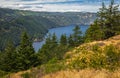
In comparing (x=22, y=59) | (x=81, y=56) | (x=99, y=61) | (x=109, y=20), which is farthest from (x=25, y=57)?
(x=99, y=61)

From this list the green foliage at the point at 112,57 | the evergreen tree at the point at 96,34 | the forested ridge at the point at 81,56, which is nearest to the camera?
the forested ridge at the point at 81,56

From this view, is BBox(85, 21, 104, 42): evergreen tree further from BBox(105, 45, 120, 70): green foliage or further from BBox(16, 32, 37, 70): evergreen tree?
BBox(105, 45, 120, 70): green foliage

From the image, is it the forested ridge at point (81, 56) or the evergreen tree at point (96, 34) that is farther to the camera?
the evergreen tree at point (96, 34)

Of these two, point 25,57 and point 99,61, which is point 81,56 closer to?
point 99,61

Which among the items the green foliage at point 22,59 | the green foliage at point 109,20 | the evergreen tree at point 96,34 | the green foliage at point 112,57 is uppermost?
the green foliage at point 112,57

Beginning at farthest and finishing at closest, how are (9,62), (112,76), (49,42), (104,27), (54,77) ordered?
1. (49,42)
2. (9,62)
3. (104,27)
4. (54,77)
5. (112,76)

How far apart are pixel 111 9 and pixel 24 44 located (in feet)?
86.2

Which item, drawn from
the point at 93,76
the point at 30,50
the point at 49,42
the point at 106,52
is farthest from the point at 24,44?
the point at 93,76

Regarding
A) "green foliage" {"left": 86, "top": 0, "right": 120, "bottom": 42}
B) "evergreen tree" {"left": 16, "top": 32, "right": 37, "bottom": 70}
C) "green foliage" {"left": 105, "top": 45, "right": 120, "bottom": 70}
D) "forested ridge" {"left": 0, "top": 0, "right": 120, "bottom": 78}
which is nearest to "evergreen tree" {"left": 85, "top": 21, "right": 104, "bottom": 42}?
"forested ridge" {"left": 0, "top": 0, "right": 120, "bottom": 78}

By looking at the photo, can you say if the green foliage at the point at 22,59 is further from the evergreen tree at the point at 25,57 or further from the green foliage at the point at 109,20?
the green foliage at the point at 109,20

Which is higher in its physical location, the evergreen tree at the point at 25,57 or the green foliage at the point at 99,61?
the green foliage at the point at 99,61

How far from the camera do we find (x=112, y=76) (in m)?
14.0

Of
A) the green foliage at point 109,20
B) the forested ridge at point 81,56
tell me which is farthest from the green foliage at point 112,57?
the green foliage at point 109,20

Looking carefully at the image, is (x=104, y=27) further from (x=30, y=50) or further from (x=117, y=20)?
(x=30, y=50)
